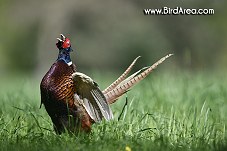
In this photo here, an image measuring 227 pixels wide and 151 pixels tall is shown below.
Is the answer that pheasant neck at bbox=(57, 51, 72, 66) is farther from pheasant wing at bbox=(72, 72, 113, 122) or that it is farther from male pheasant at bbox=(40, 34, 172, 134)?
pheasant wing at bbox=(72, 72, 113, 122)

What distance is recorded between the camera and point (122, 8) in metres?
25.9

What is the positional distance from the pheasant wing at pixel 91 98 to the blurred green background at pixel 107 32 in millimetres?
18028

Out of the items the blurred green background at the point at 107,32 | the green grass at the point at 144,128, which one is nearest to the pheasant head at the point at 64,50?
the green grass at the point at 144,128

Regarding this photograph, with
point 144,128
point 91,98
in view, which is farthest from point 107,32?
point 91,98

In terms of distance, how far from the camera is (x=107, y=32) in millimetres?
29953

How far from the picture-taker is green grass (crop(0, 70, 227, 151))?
466 cm

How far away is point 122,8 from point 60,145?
2148 cm

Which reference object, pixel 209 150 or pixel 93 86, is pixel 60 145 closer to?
pixel 93 86

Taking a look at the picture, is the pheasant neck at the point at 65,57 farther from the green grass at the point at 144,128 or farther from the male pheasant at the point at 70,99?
the green grass at the point at 144,128

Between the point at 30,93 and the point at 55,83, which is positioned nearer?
→ the point at 55,83

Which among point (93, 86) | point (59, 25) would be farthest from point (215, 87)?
point (59, 25)

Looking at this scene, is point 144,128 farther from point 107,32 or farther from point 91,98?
point 107,32

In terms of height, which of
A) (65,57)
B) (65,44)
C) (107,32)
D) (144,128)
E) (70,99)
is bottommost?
(144,128)

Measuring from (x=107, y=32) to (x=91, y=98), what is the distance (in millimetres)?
24921
